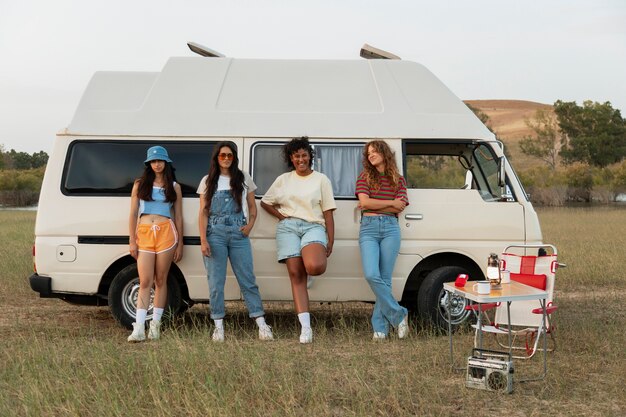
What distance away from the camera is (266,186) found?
888 centimetres

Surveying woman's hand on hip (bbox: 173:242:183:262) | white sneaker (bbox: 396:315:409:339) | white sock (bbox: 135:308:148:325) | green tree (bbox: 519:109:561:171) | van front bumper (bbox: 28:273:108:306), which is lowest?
white sneaker (bbox: 396:315:409:339)

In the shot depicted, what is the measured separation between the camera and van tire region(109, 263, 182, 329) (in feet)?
28.8

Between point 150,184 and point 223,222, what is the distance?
0.80 meters

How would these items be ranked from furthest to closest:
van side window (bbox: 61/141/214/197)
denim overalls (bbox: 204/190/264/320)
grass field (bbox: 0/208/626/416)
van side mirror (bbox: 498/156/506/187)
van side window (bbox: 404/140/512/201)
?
van side window (bbox: 404/140/512/201), van side window (bbox: 61/141/214/197), van side mirror (bbox: 498/156/506/187), denim overalls (bbox: 204/190/264/320), grass field (bbox: 0/208/626/416)

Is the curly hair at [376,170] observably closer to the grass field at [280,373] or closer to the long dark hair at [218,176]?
the long dark hair at [218,176]

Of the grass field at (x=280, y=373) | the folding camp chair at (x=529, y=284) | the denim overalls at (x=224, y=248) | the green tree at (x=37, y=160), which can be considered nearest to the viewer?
the grass field at (x=280, y=373)

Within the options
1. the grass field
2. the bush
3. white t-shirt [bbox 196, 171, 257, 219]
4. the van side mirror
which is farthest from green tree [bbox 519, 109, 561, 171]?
white t-shirt [bbox 196, 171, 257, 219]

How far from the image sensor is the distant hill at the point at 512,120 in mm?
97287

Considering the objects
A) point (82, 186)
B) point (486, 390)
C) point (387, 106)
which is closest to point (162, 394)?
point (486, 390)

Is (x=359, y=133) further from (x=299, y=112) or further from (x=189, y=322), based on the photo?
(x=189, y=322)

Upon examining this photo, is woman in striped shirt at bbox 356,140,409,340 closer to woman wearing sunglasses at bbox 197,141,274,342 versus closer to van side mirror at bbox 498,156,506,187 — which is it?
van side mirror at bbox 498,156,506,187

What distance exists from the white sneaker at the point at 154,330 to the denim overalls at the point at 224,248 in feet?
1.76

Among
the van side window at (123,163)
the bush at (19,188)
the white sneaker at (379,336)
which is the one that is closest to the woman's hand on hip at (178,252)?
the van side window at (123,163)

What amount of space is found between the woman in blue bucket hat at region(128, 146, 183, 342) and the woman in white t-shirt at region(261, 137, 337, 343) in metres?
0.99
